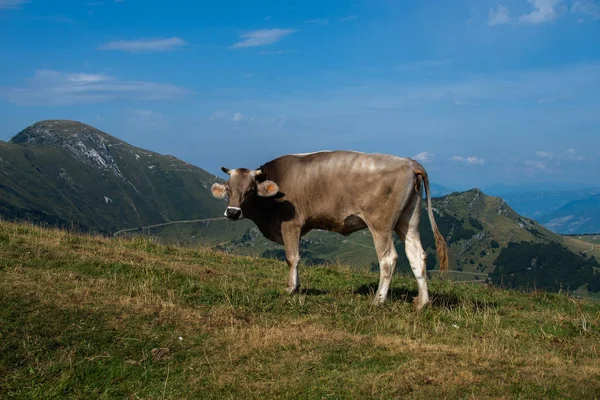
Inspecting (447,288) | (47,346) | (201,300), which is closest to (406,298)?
(447,288)

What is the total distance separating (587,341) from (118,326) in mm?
8521

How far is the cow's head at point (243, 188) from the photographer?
14.0 metres

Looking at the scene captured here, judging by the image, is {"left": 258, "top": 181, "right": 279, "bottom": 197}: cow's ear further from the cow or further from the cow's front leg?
the cow's front leg

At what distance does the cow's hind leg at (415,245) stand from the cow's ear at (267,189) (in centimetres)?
296

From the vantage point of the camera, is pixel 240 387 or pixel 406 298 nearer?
pixel 240 387

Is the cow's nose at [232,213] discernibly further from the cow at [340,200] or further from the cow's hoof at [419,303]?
the cow's hoof at [419,303]

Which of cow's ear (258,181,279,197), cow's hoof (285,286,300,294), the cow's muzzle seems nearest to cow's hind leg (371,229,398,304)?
cow's hoof (285,286,300,294)

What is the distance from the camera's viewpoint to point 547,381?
835 cm

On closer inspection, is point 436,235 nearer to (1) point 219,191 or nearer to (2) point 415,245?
(2) point 415,245

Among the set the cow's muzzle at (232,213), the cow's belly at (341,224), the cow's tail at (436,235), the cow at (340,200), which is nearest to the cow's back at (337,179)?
the cow at (340,200)

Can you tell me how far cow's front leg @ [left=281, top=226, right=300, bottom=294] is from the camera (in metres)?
14.0

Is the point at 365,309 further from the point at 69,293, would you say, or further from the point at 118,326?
the point at 69,293

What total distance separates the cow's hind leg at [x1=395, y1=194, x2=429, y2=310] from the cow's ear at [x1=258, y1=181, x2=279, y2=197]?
9.71 feet

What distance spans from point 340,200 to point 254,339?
4633 millimetres
